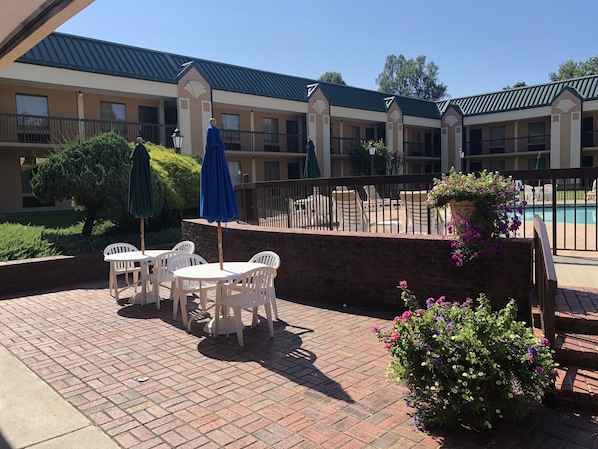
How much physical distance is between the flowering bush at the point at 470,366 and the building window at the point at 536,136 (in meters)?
36.5

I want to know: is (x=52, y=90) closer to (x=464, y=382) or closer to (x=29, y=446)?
(x=29, y=446)

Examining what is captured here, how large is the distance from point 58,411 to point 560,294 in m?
5.15

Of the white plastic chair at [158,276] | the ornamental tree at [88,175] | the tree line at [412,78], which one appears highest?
the tree line at [412,78]

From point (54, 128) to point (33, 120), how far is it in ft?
2.75

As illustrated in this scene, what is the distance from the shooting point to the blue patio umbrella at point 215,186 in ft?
20.9

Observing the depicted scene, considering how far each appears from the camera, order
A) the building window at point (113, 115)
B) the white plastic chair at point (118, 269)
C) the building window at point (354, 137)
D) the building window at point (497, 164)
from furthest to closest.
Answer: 1. the building window at point (497, 164)
2. the building window at point (354, 137)
3. the building window at point (113, 115)
4. the white plastic chair at point (118, 269)

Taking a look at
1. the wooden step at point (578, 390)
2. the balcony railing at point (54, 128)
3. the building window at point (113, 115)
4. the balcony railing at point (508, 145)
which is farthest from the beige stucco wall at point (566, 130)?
the wooden step at point (578, 390)

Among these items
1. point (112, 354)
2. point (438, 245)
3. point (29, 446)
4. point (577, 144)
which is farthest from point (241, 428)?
point (577, 144)

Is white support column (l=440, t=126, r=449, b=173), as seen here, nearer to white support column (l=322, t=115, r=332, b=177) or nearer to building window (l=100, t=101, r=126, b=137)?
white support column (l=322, t=115, r=332, b=177)

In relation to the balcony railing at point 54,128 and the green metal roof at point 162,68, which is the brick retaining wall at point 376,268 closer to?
the balcony railing at point 54,128

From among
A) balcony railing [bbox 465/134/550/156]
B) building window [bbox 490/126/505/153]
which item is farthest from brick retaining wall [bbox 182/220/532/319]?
building window [bbox 490/126/505/153]

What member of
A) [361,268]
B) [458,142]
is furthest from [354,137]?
[361,268]

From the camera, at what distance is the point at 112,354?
217 inches

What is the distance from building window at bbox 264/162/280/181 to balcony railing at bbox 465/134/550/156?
17.7 metres
